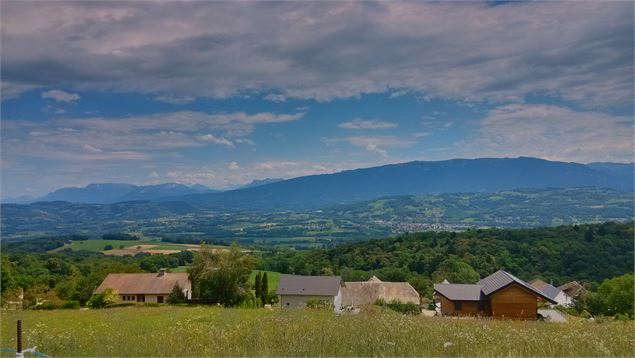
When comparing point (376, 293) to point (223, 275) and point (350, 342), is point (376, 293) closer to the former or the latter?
point (223, 275)

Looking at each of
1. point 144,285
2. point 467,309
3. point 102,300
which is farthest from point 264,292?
point 467,309

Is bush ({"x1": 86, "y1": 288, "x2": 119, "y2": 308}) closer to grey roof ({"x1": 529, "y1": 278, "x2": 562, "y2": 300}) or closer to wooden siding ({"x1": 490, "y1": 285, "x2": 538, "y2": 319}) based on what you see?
wooden siding ({"x1": 490, "y1": 285, "x2": 538, "y2": 319})

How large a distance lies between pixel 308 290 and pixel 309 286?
72 centimetres

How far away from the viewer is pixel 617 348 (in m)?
6.89

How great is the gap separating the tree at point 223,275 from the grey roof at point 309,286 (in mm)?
14839

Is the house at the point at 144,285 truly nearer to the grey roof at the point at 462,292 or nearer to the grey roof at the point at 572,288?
the grey roof at the point at 462,292

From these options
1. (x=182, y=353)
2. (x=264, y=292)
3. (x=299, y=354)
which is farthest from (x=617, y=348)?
(x=264, y=292)

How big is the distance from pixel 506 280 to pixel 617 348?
77.7ft

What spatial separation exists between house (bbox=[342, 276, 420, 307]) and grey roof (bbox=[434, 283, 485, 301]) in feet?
41.5

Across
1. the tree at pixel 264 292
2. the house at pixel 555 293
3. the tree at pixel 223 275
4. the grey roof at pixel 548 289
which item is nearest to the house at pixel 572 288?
the house at pixel 555 293

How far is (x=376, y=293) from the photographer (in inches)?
1983

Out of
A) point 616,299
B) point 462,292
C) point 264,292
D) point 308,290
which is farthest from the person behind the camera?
point 308,290

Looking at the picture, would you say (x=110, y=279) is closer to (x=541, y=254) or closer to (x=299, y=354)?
(x=299, y=354)

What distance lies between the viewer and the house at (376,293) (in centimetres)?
4891
